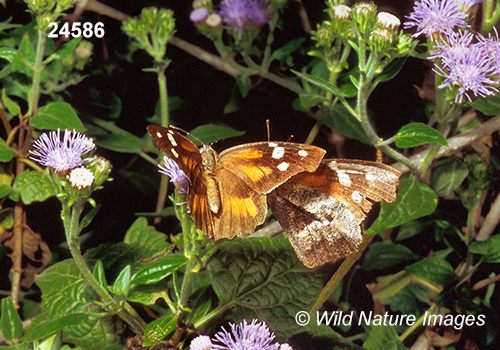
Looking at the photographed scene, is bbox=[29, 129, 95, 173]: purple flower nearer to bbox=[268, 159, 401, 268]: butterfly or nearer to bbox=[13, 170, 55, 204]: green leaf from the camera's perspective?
bbox=[13, 170, 55, 204]: green leaf

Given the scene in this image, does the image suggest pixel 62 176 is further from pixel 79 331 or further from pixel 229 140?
pixel 229 140

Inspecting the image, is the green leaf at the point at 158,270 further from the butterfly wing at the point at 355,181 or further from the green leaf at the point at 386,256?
the green leaf at the point at 386,256

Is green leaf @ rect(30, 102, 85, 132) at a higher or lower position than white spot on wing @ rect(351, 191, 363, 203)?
higher

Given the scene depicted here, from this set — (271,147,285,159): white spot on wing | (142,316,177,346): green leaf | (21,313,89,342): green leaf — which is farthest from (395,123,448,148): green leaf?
(21,313,89,342): green leaf

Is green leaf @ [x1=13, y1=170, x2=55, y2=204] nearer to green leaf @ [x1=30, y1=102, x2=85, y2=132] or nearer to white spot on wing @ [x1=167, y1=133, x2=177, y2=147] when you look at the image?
green leaf @ [x1=30, y1=102, x2=85, y2=132]

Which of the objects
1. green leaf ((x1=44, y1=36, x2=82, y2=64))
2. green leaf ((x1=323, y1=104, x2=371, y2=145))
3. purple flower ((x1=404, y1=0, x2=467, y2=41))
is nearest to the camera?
purple flower ((x1=404, y1=0, x2=467, y2=41))

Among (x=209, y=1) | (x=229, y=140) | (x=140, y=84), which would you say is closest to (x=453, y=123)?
(x=229, y=140)

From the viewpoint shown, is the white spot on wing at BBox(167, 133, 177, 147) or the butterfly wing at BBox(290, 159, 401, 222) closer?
the white spot on wing at BBox(167, 133, 177, 147)

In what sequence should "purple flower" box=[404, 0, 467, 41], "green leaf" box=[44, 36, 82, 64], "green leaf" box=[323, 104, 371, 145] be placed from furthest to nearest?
"green leaf" box=[323, 104, 371, 145], "green leaf" box=[44, 36, 82, 64], "purple flower" box=[404, 0, 467, 41]

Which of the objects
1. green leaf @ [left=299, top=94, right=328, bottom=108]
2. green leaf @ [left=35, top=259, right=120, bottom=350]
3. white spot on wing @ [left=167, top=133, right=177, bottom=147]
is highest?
green leaf @ [left=299, top=94, right=328, bottom=108]
